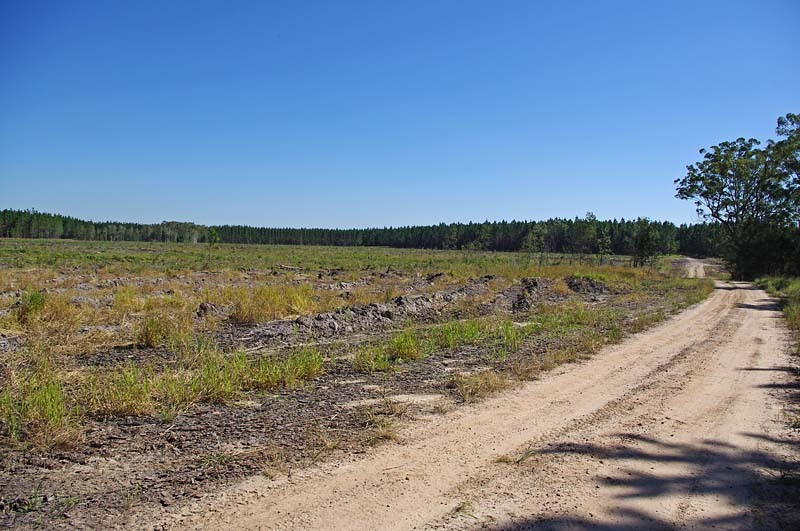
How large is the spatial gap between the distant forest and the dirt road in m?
72.3

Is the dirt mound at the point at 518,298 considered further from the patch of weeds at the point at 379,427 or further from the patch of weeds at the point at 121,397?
the patch of weeds at the point at 121,397

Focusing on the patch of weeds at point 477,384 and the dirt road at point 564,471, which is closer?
the dirt road at point 564,471

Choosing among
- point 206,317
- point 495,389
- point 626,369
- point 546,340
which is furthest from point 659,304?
point 206,317

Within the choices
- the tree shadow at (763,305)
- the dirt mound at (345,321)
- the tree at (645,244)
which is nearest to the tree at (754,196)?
the tree at (645,244)

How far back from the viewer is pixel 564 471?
4.10 m

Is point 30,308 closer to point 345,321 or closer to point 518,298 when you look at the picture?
point 345,321

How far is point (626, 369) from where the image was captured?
7914 millimetres

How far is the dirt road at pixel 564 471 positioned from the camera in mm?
3375

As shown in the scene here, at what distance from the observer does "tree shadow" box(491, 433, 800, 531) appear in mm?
3316

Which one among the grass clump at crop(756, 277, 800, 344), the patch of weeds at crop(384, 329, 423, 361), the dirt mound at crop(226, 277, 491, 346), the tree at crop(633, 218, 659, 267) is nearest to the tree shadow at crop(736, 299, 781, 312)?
the grass clump at crop(756, 277, 800, 344)

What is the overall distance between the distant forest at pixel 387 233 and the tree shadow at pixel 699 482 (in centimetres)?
7360

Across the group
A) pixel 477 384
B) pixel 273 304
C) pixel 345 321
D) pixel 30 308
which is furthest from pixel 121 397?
pixel 273 304

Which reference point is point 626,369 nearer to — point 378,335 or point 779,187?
point 378,335

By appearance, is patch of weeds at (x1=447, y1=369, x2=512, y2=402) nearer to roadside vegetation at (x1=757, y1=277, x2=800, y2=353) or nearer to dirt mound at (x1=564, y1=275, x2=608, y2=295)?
roadside vegetation at (x1=757, y1=277, x2=800, y2=353)
